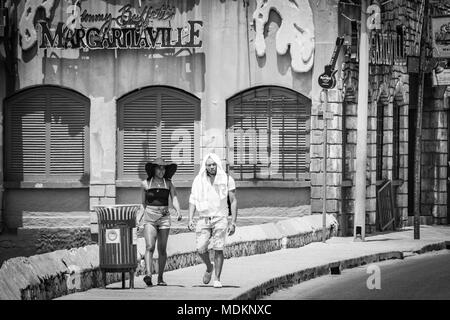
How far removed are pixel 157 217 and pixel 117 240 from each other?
4.11 feet

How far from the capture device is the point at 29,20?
1243 inches

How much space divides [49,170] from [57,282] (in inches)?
594

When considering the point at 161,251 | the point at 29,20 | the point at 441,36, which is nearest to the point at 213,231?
the point at 161,251

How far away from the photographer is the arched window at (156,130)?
31812mm

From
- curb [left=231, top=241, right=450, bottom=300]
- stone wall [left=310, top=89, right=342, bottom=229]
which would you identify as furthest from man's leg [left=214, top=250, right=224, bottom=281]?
stone wall [left=310, top=89, right=342, bottom=229]

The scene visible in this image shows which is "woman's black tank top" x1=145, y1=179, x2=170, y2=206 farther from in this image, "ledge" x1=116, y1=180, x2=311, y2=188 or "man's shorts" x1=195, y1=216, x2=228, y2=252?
"ledge" x1=116, y1=180, x2=311, y2=188

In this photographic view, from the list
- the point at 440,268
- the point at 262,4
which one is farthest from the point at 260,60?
the point at 440,268

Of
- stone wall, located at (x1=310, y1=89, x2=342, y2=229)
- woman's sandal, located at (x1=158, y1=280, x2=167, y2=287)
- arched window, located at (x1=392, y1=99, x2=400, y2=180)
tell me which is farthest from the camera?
arched window, located at (x1=392, y1=99, x2=400, y2=180)

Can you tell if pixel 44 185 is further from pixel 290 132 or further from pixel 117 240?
pixel 117 240

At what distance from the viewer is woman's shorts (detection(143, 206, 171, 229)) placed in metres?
19.3
